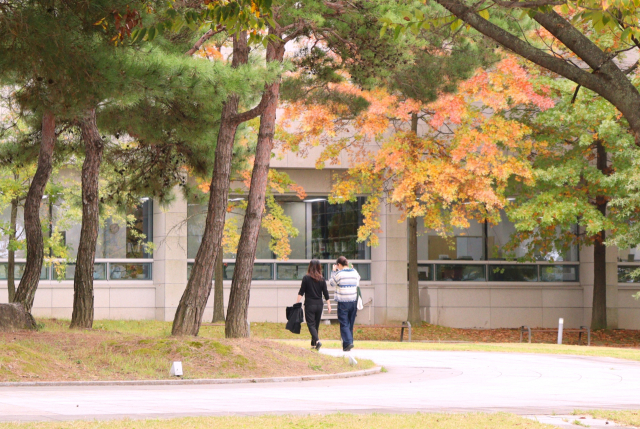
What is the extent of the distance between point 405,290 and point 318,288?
44.3ft

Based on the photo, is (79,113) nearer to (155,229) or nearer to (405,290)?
(155,229)

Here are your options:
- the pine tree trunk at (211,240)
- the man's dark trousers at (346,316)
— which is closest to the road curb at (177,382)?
the man's dark trousers at (346,316)

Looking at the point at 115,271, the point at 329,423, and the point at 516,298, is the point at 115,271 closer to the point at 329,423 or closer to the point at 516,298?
the point at 516,298

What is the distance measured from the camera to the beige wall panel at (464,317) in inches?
1116

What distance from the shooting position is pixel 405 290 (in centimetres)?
2791

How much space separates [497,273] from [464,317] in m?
2.23

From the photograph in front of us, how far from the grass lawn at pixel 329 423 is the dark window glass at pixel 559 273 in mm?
23190

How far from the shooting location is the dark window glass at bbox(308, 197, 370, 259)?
2928 cm

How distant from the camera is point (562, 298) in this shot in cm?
2938

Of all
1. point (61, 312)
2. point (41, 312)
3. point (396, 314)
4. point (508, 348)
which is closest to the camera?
point (508, 348)

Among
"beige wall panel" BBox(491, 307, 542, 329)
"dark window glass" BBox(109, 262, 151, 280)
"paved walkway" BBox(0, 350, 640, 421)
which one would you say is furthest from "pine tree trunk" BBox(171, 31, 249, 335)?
"beige wall panel" BBox(491, 307, 542, 329)

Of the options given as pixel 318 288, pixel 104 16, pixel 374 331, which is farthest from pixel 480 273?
pixel 104 16

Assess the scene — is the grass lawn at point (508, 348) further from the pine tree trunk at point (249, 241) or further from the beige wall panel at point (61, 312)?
the beige wall panel at point (61, 312)

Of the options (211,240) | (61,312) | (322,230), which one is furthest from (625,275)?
(211,240)
